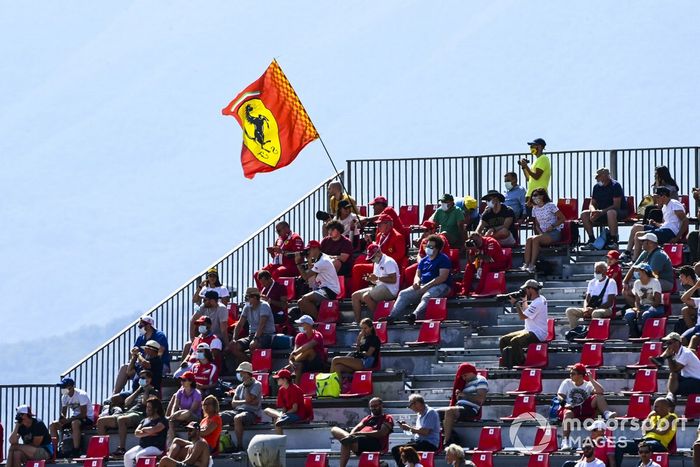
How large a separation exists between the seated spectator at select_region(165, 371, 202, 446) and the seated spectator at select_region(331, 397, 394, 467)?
9.60ft

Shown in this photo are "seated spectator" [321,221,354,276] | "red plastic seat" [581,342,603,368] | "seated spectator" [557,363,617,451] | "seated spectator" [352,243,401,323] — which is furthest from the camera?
"seated spectator" [321,221,354,276]

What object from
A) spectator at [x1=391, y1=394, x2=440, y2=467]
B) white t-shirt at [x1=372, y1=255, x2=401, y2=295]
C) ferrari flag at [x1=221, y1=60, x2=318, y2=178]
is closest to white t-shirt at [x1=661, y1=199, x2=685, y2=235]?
white t-shirt at [x1=372, y1=255, x2=401, y2=295]

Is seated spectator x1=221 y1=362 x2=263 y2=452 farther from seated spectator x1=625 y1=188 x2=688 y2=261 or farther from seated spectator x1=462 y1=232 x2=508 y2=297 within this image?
seated spectator x1=625 y1=188 x2=688 y2=261

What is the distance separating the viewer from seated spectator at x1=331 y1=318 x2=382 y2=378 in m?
32.9

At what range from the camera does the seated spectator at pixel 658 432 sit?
94.2ft

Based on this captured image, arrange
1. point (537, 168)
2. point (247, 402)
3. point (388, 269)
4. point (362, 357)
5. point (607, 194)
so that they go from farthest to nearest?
1. point (537, 168)
2. point (607, 194)
3. point (388, 269)
4. point (362, 357)
5. point (247, 402)

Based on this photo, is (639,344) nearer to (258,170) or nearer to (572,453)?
(572,453)

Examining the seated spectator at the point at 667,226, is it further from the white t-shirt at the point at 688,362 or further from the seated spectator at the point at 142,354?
the seated spectator at the point at 142,354

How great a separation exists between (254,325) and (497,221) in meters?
4.48

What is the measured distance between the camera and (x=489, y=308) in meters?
34.8

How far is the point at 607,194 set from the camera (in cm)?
3606

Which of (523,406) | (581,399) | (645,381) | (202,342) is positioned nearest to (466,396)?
(523,406)

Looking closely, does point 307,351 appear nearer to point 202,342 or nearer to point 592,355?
point 202,342

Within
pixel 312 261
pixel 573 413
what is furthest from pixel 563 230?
pixel 573 413
